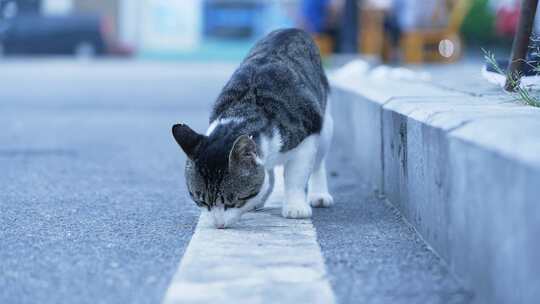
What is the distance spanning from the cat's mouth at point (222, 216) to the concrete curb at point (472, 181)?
75 cm

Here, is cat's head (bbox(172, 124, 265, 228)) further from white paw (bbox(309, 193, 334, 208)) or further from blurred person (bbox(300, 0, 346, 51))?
blurred person (bbox(300, 0, 346, 51))

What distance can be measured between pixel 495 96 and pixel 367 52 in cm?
1107

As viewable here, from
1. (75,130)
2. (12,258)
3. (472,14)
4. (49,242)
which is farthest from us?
(472,14)

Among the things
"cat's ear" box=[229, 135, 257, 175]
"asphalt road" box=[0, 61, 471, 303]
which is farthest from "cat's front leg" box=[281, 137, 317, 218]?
"cat's ear" box=[229, 135, 257, 175]

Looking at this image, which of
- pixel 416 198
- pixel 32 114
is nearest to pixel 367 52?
pixel 32 114

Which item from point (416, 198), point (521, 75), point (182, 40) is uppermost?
point (521, 75)

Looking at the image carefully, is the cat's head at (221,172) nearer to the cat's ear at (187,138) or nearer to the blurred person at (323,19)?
the cat's ear at (187,138)

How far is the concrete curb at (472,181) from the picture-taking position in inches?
96.1

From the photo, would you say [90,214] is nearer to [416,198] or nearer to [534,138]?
[416,198]

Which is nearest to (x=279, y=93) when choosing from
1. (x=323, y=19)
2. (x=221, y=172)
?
(x=221, y=172)

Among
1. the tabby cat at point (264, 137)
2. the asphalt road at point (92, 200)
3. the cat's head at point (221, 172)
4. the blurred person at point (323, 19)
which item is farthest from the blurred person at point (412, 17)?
the cat's head at point (221, 172)

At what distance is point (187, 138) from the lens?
157 inches

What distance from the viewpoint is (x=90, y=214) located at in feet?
→ 14.3

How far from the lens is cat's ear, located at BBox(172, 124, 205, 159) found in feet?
13.0
